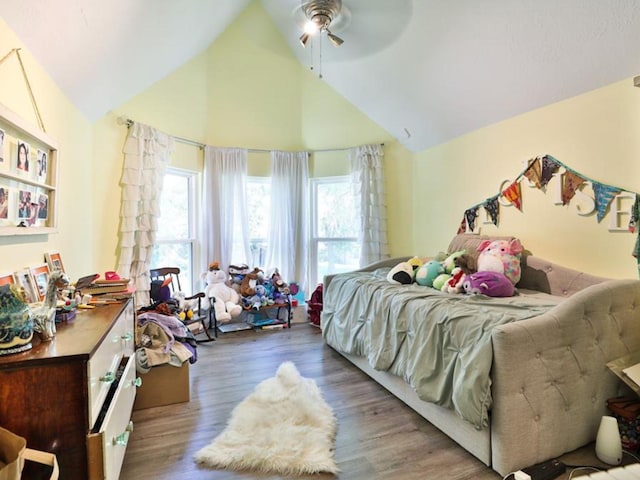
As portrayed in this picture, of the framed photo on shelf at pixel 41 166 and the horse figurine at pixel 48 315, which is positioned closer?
the horse figurine at pixel 48 315

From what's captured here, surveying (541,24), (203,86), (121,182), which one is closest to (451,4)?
(541,24)

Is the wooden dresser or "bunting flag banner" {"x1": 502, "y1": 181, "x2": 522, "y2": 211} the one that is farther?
"bunting flag banner" {"x1": 502, "y1": 181, "x2": 522, "y2": 211}

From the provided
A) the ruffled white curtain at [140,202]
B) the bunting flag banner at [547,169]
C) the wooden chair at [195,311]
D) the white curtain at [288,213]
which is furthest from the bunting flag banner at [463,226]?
the ruffled white curtain at [140,202]

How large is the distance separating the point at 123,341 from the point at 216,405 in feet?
2.62

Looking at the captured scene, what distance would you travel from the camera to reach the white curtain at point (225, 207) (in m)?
3.94

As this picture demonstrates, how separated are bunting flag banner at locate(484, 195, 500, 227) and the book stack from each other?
290 cm

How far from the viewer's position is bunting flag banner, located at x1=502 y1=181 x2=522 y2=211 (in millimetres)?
2711

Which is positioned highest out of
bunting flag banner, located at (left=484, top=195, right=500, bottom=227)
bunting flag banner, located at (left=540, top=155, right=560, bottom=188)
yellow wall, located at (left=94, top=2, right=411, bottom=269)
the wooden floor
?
yellow wall, located at (left=94, top=2, right=411, bottom=269)

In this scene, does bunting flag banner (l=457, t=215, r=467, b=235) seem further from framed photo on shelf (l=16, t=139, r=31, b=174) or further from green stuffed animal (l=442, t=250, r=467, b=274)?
framed photo on shelf (l=16, t=139, r=31, b=174)

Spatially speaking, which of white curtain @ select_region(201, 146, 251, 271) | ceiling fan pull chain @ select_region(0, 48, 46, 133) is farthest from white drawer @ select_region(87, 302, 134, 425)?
white curtain @ select_region(201, 146, 251, 271)

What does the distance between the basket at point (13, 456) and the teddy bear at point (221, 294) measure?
2.59m

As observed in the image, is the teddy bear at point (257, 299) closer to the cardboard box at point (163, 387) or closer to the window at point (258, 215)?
the window at point (258, 215)

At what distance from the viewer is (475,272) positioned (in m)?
2.64

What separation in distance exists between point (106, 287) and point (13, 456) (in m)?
1.14
